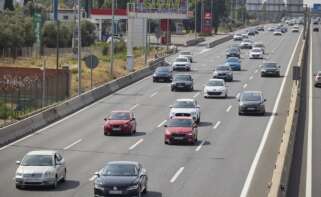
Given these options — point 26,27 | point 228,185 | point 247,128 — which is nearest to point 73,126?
point 247,128

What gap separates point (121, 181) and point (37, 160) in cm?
403

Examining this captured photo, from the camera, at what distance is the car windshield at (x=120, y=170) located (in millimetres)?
25938

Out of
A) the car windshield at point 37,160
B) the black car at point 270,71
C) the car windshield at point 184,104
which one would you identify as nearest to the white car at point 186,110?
the car windshield at point 184,104

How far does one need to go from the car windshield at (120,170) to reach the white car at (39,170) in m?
2.32

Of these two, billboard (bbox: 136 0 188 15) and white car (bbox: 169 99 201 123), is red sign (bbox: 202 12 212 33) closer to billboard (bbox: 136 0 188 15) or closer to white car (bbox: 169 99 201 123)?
billboard (bbox: 136 0 188 15)

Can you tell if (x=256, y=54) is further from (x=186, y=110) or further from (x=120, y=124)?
(x=120, y=124)

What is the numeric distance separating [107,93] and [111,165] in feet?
118

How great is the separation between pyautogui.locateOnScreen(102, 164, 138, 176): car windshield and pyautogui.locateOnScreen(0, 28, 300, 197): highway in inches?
48.4

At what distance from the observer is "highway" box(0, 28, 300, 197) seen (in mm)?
28625

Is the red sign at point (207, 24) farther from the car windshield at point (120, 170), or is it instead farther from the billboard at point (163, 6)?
the car windshield at point (120, 170)

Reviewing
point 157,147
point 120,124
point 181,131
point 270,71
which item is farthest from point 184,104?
point 270,71

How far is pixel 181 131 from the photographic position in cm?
3866

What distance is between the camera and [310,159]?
34781 mm

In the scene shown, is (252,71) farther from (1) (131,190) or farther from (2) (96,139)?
(1) (131,190)
